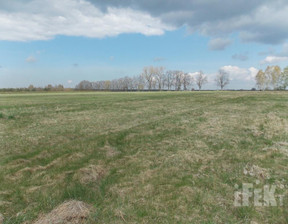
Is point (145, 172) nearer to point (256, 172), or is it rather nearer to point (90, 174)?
point (90, 174)

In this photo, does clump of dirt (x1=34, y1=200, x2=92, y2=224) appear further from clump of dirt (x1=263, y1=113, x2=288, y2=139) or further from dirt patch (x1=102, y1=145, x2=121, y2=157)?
clump of dirt (x1=263, y1=113, x2=288, y2=139)

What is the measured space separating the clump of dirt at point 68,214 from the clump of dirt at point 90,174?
1.26 metres

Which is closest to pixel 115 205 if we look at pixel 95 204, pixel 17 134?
pixel 95 204

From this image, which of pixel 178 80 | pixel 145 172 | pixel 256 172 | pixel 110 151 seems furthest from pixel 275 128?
pixel 178 80

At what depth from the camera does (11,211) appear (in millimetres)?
4395

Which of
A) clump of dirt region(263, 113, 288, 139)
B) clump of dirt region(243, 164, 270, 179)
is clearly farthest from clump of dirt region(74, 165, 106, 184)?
clump of dirt region(263, 113, 288, 139)

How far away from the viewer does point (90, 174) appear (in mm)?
5961

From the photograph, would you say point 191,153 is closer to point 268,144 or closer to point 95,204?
point 268,144

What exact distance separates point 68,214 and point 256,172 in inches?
203

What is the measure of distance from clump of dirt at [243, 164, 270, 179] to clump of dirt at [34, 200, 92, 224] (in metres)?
4.51

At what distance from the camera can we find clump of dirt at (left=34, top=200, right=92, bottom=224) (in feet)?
12.9

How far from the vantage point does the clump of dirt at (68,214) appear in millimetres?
3934

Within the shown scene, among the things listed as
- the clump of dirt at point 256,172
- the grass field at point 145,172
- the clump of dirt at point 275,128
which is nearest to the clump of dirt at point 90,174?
the grass field at point 145,172

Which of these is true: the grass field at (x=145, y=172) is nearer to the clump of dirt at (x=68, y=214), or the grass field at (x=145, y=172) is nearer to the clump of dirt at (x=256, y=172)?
the clump of dirt at (x=256, y=172)
